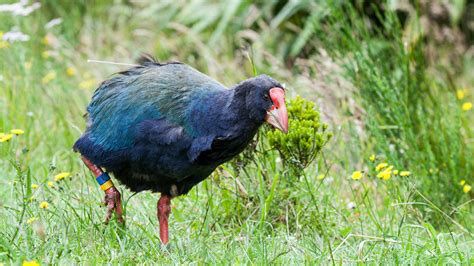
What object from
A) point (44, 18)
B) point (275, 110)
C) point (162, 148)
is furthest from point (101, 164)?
A: point (44, 18)

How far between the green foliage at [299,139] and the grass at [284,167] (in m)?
0.15

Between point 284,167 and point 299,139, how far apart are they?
1.01ft

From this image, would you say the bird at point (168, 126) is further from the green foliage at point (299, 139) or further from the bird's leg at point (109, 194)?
the green foliage at point (299, 139)

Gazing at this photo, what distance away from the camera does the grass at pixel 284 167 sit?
359cm

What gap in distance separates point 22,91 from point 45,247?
2775mm

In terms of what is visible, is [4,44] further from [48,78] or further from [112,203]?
[112,203]

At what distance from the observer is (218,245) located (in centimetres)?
384

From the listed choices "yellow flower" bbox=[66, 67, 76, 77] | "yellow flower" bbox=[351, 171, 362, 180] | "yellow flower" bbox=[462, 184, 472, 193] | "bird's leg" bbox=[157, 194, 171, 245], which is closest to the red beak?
"yellow flower" bbox=[351, 171, 362, 180]

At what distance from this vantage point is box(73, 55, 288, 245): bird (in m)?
3.51

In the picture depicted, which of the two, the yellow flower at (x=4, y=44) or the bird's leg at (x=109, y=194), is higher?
the yellow flower at (x=4, y=44)

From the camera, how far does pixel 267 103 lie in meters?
3.46

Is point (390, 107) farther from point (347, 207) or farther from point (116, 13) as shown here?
point (116, 13)

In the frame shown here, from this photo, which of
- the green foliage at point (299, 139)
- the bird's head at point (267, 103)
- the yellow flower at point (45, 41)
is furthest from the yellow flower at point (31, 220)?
the yellow flower at point (45, 41)

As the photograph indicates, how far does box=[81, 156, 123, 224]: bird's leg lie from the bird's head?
0.81 m
